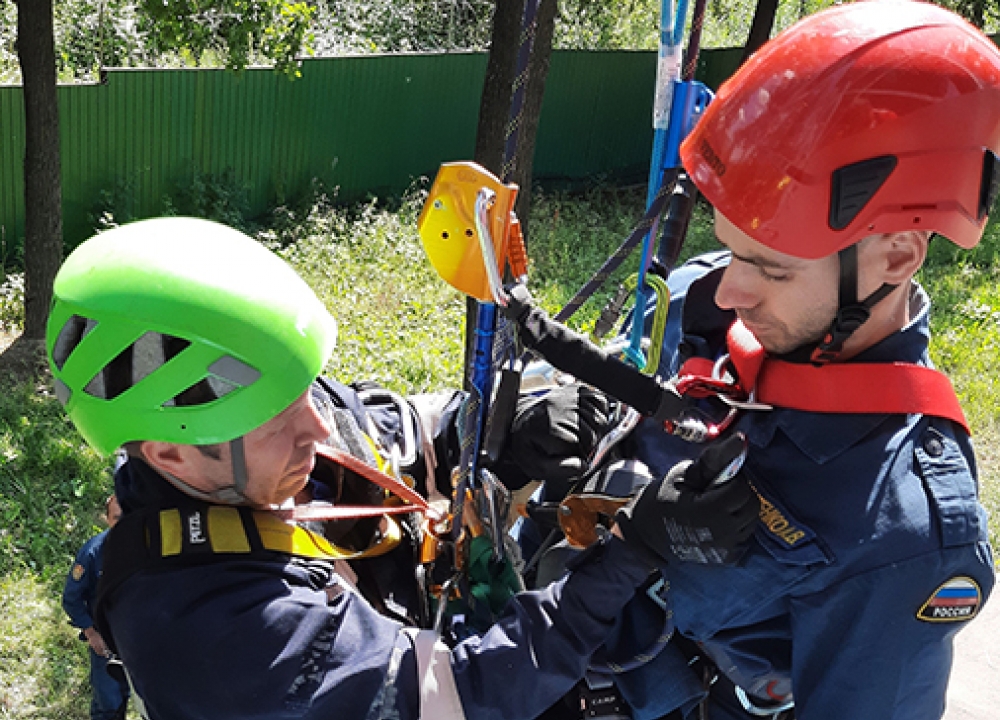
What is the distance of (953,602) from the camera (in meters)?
1.92

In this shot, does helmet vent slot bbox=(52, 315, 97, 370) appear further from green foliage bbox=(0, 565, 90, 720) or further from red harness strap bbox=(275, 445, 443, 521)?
green foliage bbox=(0, 565, 90, 720)

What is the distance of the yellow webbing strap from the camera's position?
7.19 feet

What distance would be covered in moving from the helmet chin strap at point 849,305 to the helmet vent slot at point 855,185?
0.32 feet

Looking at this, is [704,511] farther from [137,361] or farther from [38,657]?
[38,657]

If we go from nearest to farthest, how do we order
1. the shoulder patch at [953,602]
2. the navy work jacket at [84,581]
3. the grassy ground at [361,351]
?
the shoulder patch at [953,602], the navy work jacket at [84,581], the grassy ground at [361,351]

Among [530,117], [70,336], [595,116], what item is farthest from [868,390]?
[595,116]

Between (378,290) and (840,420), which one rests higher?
(840,420)

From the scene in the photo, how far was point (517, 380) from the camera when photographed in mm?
2381

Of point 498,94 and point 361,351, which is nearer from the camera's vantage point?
point 498,94

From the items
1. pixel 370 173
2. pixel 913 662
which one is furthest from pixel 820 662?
pixel 370 173

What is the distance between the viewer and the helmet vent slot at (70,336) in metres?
2.26

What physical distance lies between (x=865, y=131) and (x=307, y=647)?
146 centimetres

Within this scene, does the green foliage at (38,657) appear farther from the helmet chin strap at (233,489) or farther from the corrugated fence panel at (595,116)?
the corrugated fence panel at (595,116)

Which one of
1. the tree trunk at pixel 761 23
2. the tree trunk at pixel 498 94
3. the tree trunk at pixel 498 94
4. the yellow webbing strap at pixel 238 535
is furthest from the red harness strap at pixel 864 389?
the tree trunk at pixel 761 23
